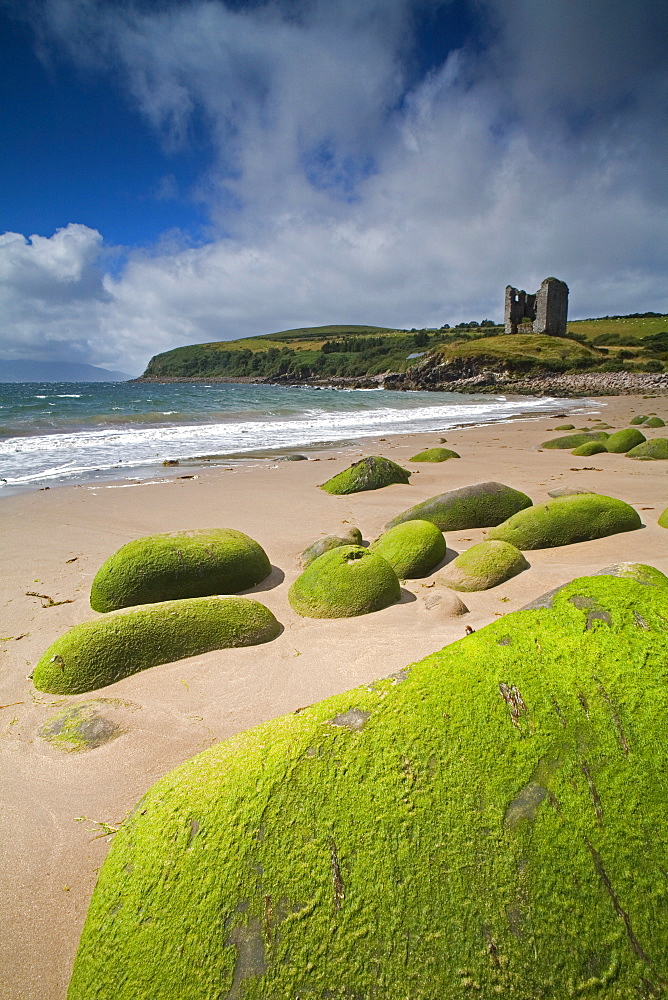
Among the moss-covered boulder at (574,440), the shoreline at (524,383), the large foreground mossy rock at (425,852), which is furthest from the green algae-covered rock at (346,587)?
the shoreline at (524,383)

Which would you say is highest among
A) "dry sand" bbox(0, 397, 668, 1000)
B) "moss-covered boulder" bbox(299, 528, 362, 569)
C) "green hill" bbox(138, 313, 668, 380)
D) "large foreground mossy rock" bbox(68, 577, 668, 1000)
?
"green hill" bbox(138, 313, 668, 380)

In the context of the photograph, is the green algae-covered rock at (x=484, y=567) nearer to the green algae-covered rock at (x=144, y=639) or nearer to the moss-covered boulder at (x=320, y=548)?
the moss-covered boulder at (x=320, y=548)

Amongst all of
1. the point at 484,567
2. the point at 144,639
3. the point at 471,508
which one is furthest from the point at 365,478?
the point at 144,639

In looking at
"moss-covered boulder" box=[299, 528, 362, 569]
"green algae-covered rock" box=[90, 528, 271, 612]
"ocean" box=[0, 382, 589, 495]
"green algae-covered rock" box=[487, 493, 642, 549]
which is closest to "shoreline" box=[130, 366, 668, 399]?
"ocean" box=[0, 382, 589, 495]

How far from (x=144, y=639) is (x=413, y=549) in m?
2.37

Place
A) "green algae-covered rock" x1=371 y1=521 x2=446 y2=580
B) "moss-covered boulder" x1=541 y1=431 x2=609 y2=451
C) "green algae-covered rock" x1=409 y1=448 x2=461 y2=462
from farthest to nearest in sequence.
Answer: "moss-covered boulder" x1=541 y1=431 x2=609 y2=451 → "green algae-covered rock" x1=409 y1=448 x2=461 y2=462 → "green algae-covered rock" x1=371 y1=521 x2=446 y2=580

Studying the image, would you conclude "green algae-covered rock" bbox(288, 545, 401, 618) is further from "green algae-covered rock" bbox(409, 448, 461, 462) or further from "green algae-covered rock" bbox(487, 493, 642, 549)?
"green algae-covered rock" bbox(409, 448, 461, 462)

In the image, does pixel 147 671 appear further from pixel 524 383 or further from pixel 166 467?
pixel 524 383

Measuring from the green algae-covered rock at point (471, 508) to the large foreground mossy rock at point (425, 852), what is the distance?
415 centimetres

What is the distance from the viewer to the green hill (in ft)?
173

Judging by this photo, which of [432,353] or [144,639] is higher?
[432,353]

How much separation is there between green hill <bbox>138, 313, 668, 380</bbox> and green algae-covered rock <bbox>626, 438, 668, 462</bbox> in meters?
40.5

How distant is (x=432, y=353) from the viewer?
62.2 m

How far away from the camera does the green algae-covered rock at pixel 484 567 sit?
4082 millimetres
